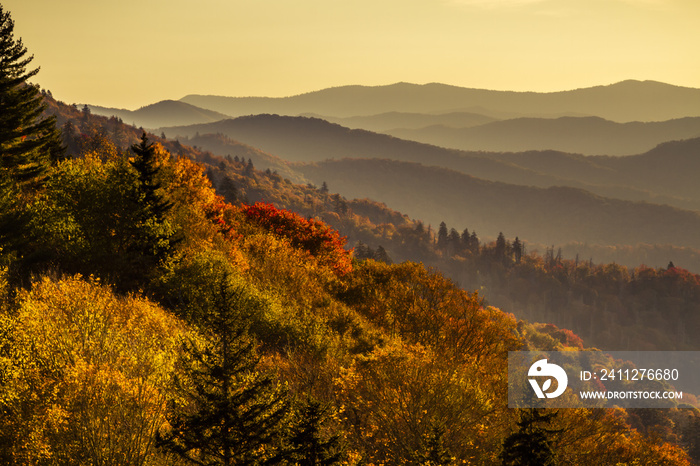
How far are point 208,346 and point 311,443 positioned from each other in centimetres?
579

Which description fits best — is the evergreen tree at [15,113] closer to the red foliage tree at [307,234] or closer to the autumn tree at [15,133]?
the autumn tree at [15,133]

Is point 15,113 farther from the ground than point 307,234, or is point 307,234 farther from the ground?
point 15,113

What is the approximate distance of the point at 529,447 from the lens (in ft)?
84.2

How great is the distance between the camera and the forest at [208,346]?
20.7m

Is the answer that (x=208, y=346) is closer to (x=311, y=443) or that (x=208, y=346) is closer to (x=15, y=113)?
(x=311, y=443)

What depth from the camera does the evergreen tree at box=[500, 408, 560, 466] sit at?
2547cm

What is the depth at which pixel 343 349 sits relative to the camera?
42062 millimetres

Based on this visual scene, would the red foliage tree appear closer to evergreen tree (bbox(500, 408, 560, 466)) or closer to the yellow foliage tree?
the yellow foliage tree

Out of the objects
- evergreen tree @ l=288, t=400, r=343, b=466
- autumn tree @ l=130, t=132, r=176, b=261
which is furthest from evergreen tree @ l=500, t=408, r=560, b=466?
autumn tree @ l=130, t=132, r=176, b=261

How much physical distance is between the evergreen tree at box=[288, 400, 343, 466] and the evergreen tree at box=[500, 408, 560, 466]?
10.5 metres

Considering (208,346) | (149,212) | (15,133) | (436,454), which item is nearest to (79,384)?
(208,346)

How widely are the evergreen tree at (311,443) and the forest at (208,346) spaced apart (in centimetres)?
6

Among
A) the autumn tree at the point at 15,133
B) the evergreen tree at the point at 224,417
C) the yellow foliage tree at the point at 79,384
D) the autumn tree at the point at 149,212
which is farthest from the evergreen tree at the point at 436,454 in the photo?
the autumn tree at the point at 15,133

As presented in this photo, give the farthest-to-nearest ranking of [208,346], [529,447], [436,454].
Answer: [529,447]
[436,454]
[208,346]
